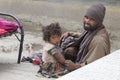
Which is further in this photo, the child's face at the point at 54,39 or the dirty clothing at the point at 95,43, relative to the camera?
the child's face at the point at 54,39

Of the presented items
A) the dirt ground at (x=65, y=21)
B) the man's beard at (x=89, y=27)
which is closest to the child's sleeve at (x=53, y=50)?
the man's beard at (x=89, y=27)

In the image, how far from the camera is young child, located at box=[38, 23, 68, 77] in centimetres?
483

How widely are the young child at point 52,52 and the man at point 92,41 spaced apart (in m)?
0.13

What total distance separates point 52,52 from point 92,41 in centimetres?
49

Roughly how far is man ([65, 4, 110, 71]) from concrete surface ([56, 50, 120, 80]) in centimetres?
198

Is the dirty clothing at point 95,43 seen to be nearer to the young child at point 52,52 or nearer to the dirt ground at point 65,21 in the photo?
the young child at point 52,52

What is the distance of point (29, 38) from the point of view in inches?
339

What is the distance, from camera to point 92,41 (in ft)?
15.4

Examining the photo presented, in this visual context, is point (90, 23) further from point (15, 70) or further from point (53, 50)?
point (15, 70)

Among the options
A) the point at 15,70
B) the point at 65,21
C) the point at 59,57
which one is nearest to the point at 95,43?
the point at 59,57

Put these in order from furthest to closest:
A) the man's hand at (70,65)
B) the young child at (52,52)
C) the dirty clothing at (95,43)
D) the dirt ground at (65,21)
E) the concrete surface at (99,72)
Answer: the dirt ground at (65,21), the young child at (52,52), the man's hand at (70,65), the dirty clothing at (95,43), the concrete surface at (99,72)

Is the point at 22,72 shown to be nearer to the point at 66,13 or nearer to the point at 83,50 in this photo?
the point at 83,50

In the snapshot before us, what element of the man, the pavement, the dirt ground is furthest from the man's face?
the dirt ground

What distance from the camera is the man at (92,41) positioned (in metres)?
4.64
